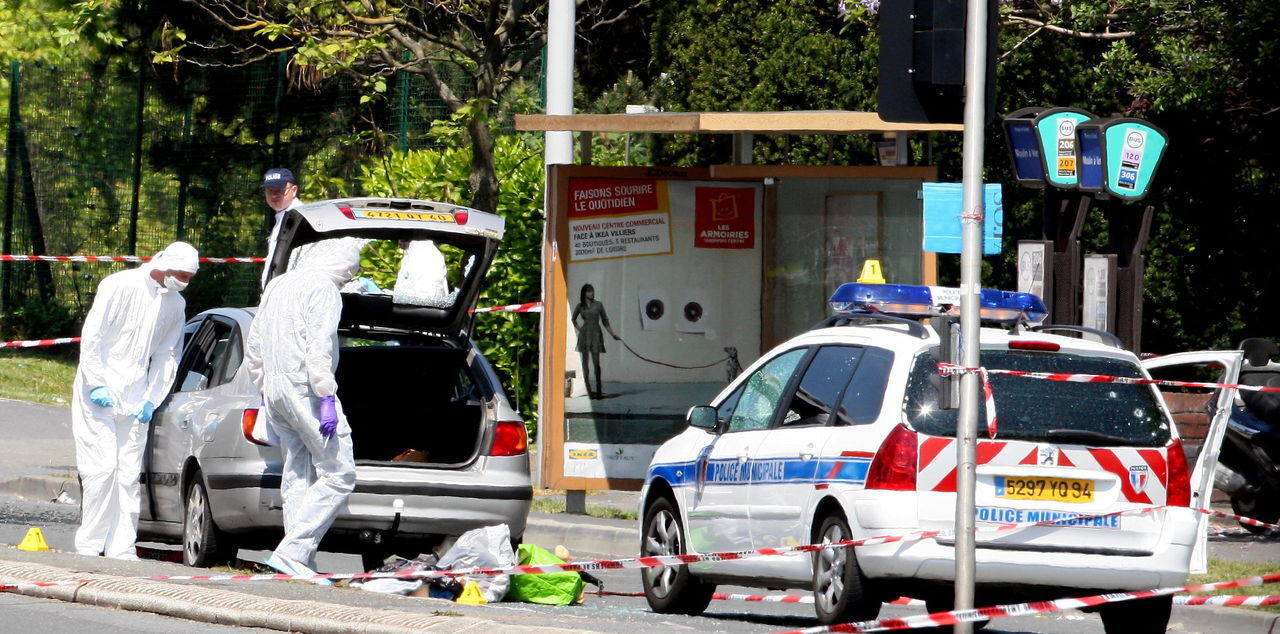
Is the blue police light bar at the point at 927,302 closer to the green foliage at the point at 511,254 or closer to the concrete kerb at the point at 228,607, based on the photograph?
the concrete kerb at the point at 228,607

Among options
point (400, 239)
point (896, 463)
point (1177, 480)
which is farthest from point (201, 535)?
point (1177, 480)

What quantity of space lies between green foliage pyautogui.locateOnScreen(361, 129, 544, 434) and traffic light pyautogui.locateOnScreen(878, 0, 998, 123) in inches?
423

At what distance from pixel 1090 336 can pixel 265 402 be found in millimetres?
4107

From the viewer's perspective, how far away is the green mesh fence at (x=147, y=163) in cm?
2225

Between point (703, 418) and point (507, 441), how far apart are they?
3.58 ft

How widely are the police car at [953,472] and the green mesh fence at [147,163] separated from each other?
12768 millimetres

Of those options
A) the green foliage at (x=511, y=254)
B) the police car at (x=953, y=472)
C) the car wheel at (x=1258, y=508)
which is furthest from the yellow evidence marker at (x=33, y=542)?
the green foliage at (x=511, y=254)

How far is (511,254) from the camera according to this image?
1842 cm

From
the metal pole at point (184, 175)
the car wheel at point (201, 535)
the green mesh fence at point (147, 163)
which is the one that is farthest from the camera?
the metal pole at point (184, 175)

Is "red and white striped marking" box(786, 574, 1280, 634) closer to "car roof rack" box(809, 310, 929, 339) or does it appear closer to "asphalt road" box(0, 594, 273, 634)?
"car roof rack" box(809, 310, 929, 339)

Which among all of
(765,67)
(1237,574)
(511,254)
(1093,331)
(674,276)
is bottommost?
(1237,574)

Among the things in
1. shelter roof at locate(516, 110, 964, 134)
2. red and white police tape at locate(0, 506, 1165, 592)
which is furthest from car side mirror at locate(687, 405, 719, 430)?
shelter roof at locate(516, 110, 964, 134)

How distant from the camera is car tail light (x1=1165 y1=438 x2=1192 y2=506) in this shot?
27.7 ft

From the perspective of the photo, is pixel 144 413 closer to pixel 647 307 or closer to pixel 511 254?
pixel 647 307
